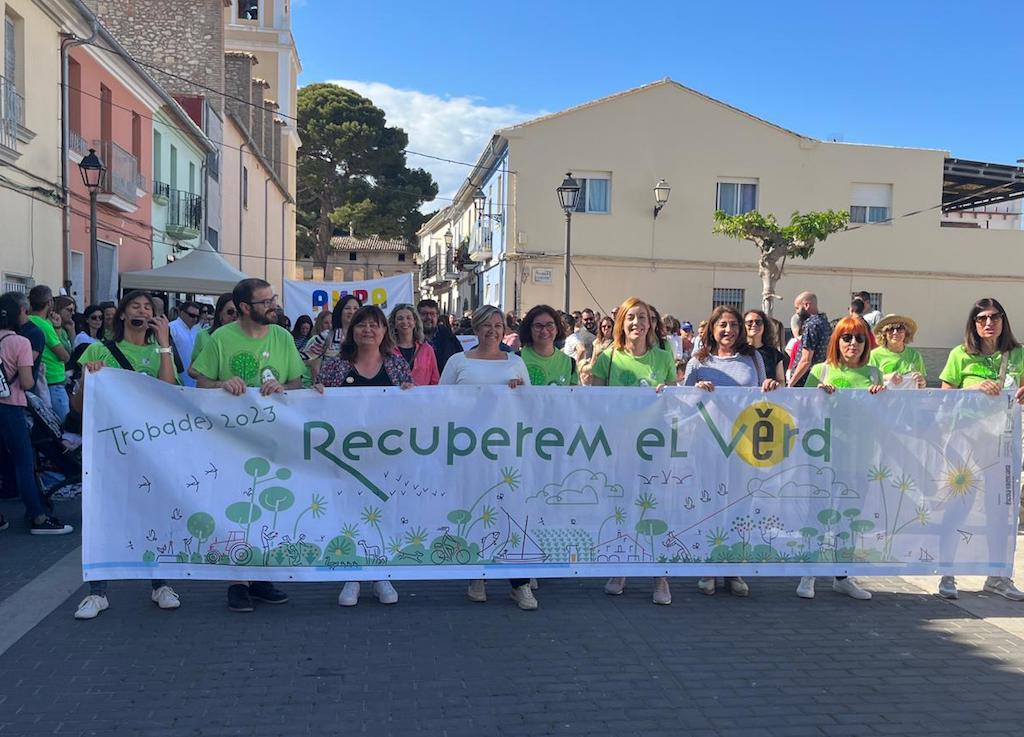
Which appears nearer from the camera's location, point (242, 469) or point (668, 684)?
point (668, 684)

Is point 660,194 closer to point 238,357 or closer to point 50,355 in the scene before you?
point 50,355

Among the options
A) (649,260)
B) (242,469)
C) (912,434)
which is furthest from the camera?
(649,260)

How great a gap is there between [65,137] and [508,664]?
1543cm

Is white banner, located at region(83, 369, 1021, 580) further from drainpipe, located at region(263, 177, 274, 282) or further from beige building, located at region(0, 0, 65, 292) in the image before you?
drainpipe, located at region(263, 177, 274, 282)

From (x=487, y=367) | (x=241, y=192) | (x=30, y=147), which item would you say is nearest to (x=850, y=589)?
(x=487, y=367)

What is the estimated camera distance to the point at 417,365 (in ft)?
20.8

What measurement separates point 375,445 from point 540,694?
1.81 meters

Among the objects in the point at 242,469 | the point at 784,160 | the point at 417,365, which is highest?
the point at 784,160

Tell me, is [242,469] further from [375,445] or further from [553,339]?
[553,339]

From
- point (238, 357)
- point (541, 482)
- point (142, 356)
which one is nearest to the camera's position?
point (238, 357)

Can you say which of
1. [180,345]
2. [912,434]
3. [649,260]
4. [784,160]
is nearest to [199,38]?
[649,260]

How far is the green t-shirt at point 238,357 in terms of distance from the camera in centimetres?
514

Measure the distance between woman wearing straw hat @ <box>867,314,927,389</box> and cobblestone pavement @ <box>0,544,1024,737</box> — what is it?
1753mm

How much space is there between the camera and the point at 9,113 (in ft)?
45.3
